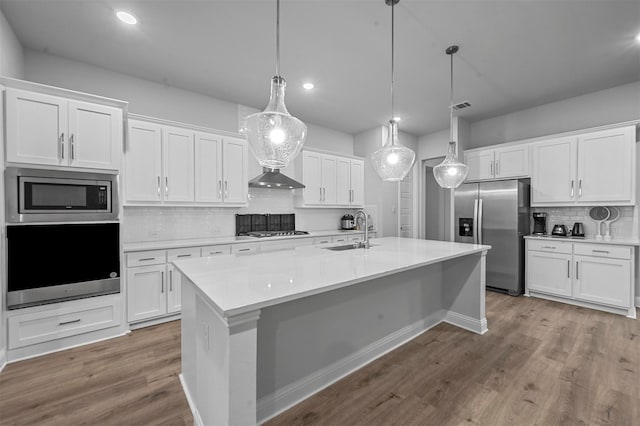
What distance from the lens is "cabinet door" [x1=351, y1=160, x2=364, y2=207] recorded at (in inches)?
209

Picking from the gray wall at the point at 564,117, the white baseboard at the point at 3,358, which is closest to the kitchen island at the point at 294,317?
the white baseboard at the point at 3,358

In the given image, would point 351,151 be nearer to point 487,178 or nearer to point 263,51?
point 487,178

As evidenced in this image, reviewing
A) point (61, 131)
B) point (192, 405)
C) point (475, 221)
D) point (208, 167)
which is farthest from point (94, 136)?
point (475, 221)

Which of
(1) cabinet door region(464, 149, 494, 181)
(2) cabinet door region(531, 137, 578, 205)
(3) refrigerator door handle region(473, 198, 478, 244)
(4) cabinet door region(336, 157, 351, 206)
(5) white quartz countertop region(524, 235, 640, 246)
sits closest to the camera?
(5) white quartz countertop region(524, 235, 640, 246)

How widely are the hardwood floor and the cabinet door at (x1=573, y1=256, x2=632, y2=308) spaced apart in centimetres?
61

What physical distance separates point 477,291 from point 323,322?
1.82m

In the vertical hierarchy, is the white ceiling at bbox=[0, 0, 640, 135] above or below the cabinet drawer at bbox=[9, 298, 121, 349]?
above

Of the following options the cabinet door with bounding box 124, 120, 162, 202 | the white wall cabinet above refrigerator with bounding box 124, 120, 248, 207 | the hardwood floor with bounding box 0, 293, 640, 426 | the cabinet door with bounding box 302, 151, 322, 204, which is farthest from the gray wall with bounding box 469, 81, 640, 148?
the cabinet door with bounding box 124, 120, 162, 202

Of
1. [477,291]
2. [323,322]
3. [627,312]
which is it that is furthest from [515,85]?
[323,322]

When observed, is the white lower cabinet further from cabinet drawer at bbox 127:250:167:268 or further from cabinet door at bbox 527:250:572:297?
cabinet drawer at bbox 127:250:167:268

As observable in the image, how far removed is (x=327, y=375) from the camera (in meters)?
2.01

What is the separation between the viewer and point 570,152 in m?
3.85

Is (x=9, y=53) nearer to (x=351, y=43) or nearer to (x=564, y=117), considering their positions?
(x=351, y=43)

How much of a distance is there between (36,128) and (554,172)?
19.5ft
